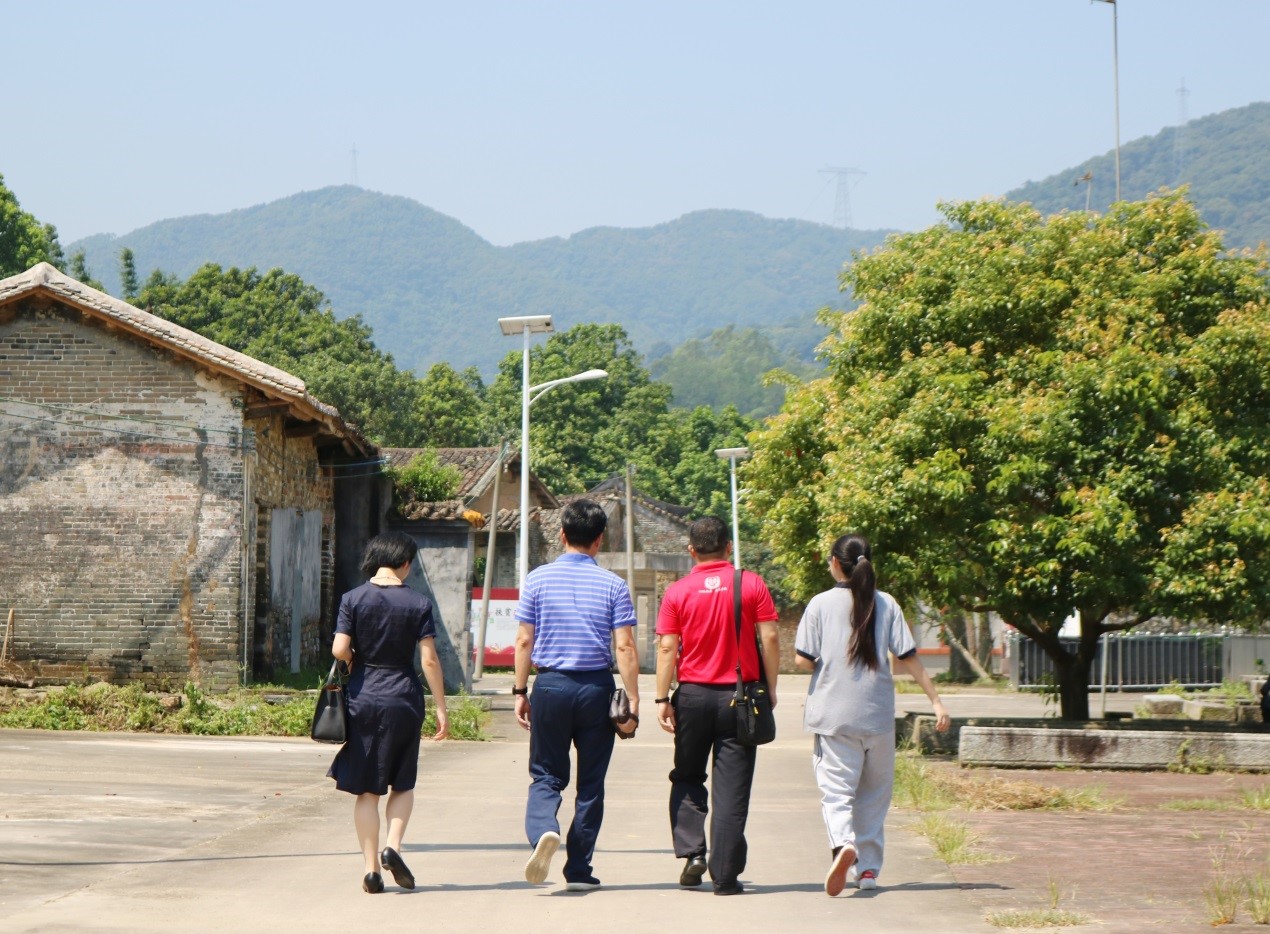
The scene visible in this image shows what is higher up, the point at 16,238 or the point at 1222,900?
the point at 16,238

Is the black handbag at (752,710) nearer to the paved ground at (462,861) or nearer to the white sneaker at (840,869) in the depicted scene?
the white sneaker at (840,869)

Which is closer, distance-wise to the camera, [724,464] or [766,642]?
[766,642]

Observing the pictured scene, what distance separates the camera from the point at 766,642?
25.4 ft

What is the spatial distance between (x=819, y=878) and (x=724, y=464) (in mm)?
76788

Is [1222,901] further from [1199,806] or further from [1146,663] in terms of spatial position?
[1146,663]

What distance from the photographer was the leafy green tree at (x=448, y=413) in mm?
71750

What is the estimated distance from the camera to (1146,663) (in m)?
35.1

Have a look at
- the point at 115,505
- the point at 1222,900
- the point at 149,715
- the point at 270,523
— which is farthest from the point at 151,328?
the point at 1222,900

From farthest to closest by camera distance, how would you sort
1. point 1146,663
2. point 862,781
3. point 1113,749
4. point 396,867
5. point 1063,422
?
1. point 1146,663
2. point 1063,422
3. point 1113,749
4. point 862,781
5. point 396,867

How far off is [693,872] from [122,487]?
16.0 metres

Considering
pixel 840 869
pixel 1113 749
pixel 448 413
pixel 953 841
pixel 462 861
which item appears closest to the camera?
pixel 840 869

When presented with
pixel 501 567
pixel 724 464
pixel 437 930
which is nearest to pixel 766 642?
pixel 437 930

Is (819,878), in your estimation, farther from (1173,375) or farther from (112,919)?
(1173,375)

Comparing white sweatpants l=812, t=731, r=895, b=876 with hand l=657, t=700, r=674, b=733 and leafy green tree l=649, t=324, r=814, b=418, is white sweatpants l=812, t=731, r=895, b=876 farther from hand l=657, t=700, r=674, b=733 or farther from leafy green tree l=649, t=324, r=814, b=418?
leafy green tree l=649, t=324, r=814, b=418
